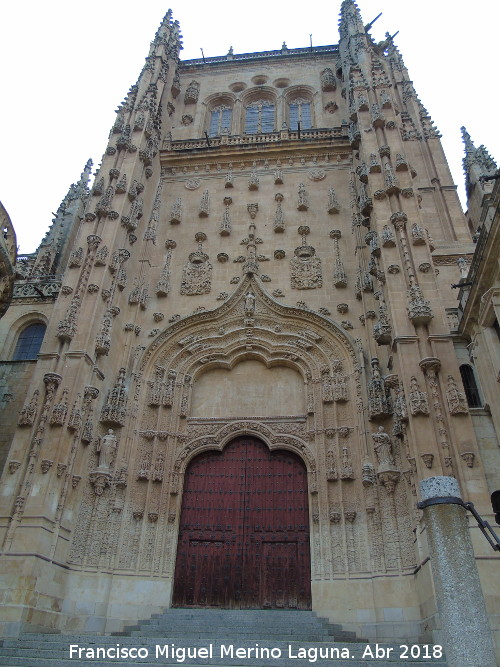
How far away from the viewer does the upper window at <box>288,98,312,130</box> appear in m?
23.5

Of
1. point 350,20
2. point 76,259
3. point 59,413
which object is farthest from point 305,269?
point 350,20

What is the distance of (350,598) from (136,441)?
6.64 m

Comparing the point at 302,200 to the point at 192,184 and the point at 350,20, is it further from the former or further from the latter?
the point at 350,20

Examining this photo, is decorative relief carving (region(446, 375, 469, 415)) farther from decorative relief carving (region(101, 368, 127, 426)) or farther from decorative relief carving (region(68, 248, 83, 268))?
decorative relief carving (region(68, 248, 83, 268))

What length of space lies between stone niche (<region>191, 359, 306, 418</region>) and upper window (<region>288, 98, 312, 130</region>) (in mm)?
12727

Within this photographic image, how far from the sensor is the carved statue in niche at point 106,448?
43.4ft

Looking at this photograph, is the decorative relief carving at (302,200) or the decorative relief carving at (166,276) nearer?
the decorative relief carving at (166,276)

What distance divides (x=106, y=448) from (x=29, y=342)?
688cm

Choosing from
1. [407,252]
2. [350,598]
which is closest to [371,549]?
[350,598]

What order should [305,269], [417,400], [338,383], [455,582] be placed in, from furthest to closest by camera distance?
[305,269]
[338,383]
[417,400]
[455,582]

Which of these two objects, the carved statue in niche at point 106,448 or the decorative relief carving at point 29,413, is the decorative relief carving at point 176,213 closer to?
the carved statue in niche at point 106,448

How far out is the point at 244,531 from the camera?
13383 mm

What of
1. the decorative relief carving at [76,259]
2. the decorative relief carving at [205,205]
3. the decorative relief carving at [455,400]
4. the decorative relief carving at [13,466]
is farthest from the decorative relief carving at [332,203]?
the decorative relief carving at [13,466]

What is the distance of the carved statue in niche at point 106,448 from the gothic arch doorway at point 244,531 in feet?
7.30
